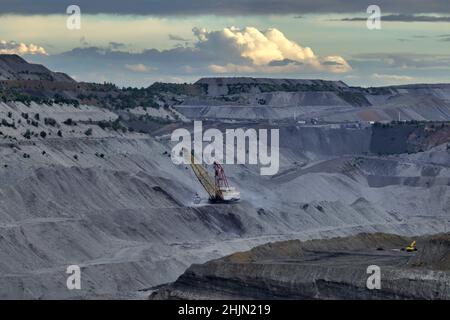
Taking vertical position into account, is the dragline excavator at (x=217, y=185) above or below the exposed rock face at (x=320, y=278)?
above

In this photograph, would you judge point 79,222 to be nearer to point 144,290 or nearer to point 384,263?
point 144,290

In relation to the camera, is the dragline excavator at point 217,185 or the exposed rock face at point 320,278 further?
the dragline excavator at point 217,185

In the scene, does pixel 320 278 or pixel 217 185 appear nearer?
pixel 320 278

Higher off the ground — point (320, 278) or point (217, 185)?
point (217, 185)

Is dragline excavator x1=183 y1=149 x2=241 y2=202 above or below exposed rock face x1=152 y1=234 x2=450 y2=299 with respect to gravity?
above

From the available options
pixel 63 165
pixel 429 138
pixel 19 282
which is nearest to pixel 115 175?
pixel 63 165

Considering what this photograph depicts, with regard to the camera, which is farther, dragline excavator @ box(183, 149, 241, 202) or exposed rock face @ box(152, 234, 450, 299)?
dragline excavator @ box(183, 149, 241, 202)
